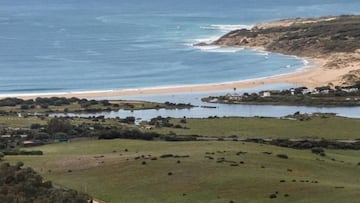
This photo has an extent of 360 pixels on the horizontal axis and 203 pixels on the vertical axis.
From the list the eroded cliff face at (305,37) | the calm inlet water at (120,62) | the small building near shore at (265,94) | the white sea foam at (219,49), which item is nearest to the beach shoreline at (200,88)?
the calm inlet water at (120,62)

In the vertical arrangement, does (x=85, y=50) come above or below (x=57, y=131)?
above

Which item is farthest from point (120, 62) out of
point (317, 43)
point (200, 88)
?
point (317, 43)

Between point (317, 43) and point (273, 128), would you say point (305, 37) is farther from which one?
point (273, 128)

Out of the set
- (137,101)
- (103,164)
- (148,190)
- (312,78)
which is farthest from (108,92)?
(148,190)

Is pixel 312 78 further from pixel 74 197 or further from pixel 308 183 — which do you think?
pixel 74 197

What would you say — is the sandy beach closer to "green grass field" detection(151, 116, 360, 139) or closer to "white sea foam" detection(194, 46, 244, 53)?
"green grass field" detection(151, 116, 360, 139)

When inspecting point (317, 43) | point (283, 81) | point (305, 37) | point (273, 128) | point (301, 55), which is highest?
point (305, 37)

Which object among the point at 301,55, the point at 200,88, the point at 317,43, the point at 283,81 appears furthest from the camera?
the point at 317,43
